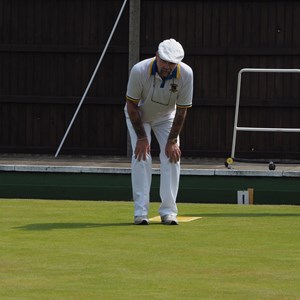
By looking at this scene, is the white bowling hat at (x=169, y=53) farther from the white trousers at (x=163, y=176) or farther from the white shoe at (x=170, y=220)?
the white shoe at (x=170, y=220)

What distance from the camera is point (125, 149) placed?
52.7 feet

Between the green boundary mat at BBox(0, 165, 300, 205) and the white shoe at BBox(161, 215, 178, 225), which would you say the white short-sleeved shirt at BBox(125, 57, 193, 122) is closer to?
the white shoe at BBox(161, 215, 178, 225)

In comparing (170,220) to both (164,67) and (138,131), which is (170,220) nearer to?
(138,131)

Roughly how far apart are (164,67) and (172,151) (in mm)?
759

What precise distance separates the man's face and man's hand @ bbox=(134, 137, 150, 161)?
563 millimetres

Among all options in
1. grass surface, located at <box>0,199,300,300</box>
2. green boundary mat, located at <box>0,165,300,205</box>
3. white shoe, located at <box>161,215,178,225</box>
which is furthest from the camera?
green boundary mat, located at <box>0,165,300,205</box>

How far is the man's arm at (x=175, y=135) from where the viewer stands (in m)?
9.59

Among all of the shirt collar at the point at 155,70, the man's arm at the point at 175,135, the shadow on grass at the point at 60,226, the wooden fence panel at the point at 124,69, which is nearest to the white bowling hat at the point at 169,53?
the shirt collar at the point at 155,70

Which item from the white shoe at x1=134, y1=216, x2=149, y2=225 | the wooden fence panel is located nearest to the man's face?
the white shoe at x1=134, y1=216, x2=149, y2=225

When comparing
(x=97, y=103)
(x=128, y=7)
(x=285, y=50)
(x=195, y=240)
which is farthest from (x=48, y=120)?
(x=195, y=240)

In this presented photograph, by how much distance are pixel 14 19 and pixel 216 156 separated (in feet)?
9.59

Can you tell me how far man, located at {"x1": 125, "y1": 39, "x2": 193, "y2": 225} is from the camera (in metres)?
9.39

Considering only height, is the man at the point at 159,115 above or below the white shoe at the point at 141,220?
above

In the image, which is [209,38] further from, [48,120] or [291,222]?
[291,222]
